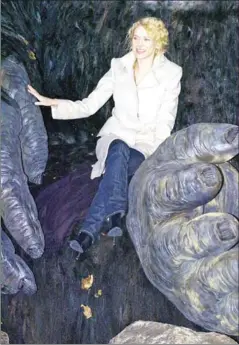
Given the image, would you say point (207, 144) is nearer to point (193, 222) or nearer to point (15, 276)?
point (193, 222)

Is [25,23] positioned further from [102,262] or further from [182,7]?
[102,262]

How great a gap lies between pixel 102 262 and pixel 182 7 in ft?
3.20

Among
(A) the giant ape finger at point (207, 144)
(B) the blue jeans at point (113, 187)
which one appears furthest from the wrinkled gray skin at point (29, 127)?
(A) the giant ape finger at point (207, 144)

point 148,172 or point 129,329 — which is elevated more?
point 148,172

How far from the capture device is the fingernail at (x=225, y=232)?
214 cm

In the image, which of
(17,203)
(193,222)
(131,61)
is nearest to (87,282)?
(17,203)

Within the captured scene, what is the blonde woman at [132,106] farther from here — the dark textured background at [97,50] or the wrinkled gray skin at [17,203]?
the wrinkled gray skin at [17,203]

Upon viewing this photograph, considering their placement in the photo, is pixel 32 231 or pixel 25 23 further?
pixel 25 23

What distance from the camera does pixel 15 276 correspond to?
245 centimetres

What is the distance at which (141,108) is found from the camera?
2578mm

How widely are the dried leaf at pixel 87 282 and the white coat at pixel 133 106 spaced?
1.11 feet

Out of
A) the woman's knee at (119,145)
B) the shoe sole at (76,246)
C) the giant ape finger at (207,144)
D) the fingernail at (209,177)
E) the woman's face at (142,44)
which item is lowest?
the shoe sole at (76,246)

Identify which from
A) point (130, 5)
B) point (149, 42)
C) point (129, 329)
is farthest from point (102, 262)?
point (130, 5)

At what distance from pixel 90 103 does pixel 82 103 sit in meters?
0.03
